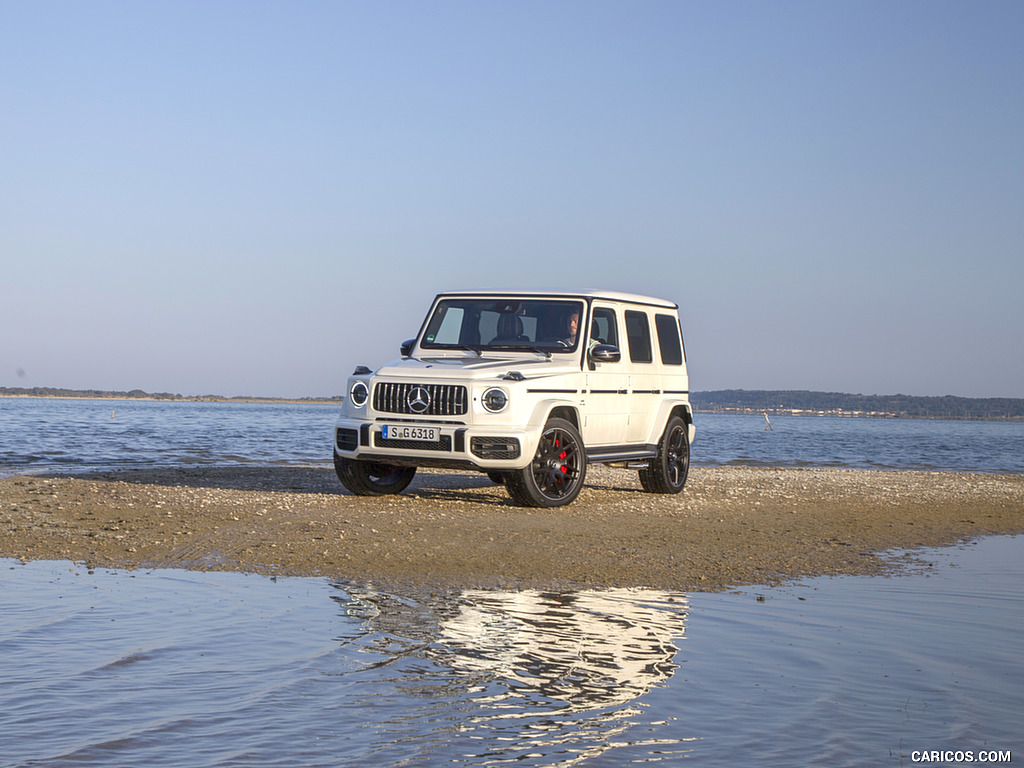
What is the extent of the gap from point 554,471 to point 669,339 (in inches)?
127

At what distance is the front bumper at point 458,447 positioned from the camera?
33.8 feet

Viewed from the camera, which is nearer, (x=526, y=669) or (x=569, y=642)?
(x=526, y=669)

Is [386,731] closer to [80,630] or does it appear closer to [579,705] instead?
[579,705]

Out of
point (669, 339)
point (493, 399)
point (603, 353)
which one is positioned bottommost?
point (493, 399)

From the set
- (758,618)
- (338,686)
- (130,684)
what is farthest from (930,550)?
(130,684)

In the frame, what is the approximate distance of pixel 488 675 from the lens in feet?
14.7

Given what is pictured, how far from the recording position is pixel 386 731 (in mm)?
3711

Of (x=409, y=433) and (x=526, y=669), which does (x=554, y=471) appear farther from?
(x=526, y=669)

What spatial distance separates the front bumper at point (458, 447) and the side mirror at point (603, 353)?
1.25 metres

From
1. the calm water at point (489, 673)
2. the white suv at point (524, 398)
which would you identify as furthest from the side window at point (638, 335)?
the calm water at point (489, 673)

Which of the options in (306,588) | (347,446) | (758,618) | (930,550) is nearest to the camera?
(758,618)

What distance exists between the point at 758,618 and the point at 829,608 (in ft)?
2.06

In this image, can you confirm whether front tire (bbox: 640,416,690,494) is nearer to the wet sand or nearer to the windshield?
the wet sand

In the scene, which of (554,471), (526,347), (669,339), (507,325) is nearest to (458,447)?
(554,471)
